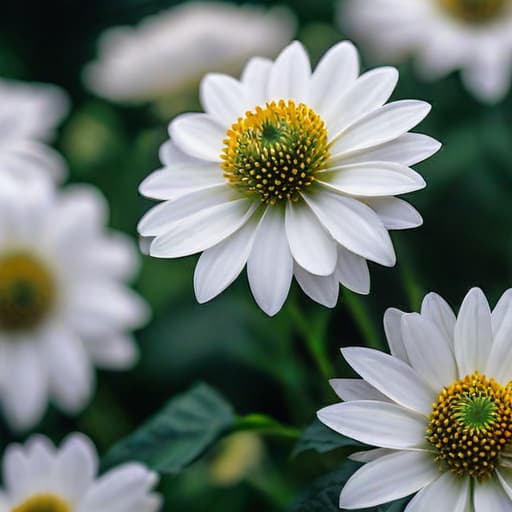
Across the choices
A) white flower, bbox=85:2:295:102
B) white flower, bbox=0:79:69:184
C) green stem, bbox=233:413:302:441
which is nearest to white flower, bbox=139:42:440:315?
green stem, bbox=233:413:302:441

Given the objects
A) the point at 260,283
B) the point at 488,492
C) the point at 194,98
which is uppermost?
the point at 194,98

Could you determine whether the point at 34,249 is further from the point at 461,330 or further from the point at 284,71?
the point at 461,330

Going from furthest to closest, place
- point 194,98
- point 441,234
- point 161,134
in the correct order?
point 194,98 < point 161,134 < point 441,234

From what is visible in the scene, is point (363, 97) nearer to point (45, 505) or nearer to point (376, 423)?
point (376, 423)

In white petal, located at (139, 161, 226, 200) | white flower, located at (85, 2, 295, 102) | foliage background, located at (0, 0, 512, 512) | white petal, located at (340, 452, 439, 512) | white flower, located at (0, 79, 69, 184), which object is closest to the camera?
white petal, located at (340, 452, 439, 512)

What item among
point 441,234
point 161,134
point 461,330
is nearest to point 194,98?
point 161,134

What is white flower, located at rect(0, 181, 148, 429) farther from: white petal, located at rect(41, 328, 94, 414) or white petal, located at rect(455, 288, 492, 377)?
white petal, located at rect(455, 288, 492, 377)
